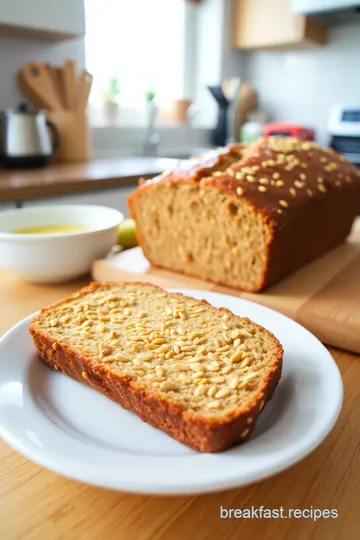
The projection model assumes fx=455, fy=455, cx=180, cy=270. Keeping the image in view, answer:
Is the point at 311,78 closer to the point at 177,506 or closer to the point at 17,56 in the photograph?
the point at 17,56

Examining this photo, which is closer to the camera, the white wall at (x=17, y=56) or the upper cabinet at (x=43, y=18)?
the upper cabinet at (x=43, y=18)

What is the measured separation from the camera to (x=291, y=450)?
0.51 m

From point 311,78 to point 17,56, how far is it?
2456mm

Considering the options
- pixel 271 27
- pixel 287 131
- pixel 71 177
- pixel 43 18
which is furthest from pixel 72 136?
pixel 271 27

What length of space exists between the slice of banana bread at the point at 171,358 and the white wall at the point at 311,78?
3597 mm

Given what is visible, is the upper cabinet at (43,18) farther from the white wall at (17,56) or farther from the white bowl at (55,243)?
the white bowl at (55,243)

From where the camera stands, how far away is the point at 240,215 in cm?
119

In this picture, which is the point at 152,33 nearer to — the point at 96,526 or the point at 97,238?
the point at 97,238

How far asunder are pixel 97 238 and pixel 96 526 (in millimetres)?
783

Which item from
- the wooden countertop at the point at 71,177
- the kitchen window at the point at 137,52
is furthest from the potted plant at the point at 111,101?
the wooden countertop at the point at 71,177

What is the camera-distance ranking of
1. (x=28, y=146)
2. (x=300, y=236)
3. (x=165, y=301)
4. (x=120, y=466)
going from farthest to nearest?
1. (x=28, y=146)
2. (x=300, y=236)
3. (x=165, y=301)
4. (x=120, y=466)

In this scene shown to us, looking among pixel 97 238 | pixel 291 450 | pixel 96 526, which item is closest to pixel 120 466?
pixel 96 526

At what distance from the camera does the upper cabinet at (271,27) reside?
353 centimetres

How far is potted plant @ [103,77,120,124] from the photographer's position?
12.0ft
